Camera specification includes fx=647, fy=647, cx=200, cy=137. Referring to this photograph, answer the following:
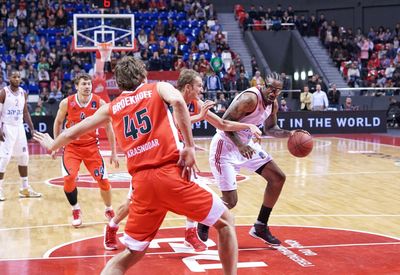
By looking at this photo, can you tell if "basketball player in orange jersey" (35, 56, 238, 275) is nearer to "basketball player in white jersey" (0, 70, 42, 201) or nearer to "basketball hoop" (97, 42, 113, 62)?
"basketball player in white jersey" (0, 70, 42, 201)

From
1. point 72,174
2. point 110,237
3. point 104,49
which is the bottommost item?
point 110,237

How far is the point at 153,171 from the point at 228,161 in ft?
8.10

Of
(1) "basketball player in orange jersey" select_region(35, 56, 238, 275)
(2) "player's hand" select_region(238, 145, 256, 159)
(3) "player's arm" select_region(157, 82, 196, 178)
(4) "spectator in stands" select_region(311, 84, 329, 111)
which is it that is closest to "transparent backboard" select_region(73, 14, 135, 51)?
(4) "spectator in stands" select_region(311, 84, 329, 111)

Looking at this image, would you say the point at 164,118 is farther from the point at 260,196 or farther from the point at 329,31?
the point at 329,31

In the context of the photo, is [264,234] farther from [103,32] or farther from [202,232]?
[103,32]

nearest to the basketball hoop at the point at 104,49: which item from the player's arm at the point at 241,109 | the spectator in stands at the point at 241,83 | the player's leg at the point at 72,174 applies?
the spectator in stands at the point at 241,83

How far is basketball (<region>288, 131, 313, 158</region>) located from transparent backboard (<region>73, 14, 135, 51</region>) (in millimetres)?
13959

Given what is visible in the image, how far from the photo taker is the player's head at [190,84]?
18.7 feet

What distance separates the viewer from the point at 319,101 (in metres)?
22.6

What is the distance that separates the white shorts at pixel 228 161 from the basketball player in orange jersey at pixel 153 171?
7.17 ft

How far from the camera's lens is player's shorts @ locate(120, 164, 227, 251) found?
4352 mm

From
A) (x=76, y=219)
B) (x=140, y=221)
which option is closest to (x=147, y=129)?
(x=140, y=221)

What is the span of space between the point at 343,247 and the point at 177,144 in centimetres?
285

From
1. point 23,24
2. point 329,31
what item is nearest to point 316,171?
point 23,24
